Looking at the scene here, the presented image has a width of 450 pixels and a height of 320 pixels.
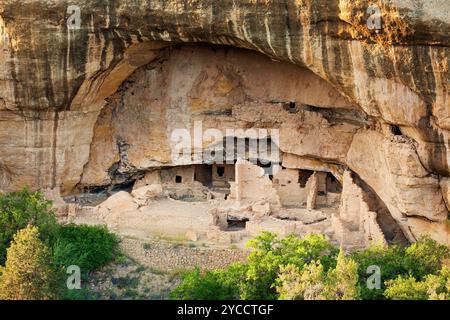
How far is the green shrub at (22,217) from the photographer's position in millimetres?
24938

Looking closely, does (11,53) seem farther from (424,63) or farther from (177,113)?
(424,63)

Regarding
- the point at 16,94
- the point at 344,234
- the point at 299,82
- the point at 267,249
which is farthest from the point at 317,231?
the point at 16,94

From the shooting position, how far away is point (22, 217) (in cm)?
2523

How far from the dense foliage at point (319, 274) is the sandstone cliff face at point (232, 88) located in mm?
1918

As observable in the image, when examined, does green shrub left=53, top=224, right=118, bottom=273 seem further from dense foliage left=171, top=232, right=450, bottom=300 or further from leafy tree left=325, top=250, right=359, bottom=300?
leafy tree left=325, top=250, right=359, bottom=300

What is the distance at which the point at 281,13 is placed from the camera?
→ 77.3ft

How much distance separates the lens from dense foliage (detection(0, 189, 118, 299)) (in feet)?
73.5

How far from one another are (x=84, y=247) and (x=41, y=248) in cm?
212

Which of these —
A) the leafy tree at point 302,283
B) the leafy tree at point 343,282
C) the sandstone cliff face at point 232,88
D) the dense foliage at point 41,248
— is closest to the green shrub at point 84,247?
the dense foliage at point 41,248

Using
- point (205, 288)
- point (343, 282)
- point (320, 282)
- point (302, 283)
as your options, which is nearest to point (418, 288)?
point (343, 282)

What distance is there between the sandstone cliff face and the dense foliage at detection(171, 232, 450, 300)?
1.92 meters

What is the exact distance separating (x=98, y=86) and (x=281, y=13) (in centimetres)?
646

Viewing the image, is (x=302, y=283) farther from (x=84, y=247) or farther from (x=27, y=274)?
(x=84, y=247)

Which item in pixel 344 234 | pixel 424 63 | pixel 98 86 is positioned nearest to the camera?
pixel 424 63
